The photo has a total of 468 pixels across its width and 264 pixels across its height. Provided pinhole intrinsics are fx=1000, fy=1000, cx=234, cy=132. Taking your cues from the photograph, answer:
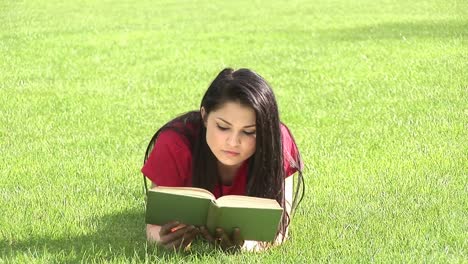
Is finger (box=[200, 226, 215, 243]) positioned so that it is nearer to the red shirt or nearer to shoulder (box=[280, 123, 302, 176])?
the red shirt

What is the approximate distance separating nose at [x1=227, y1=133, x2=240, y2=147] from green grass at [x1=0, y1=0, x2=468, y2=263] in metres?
0.51

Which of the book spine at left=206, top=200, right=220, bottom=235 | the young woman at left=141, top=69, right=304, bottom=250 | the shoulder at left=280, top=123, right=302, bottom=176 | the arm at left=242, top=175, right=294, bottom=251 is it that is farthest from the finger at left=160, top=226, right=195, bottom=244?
the shoulder at left=280, top=123, right=302, bottom=176

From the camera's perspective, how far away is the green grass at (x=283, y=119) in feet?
16.3

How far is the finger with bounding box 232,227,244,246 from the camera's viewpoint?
4317mm

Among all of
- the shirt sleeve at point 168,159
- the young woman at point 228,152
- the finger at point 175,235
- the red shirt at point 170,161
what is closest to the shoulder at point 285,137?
the young woman at point 228,152

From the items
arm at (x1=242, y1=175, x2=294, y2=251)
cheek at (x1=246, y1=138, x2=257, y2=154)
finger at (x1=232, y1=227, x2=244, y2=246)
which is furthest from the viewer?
arm at (x1=242, y1=175, x2=294, y2=251)

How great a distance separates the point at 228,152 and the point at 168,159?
0.39 meters

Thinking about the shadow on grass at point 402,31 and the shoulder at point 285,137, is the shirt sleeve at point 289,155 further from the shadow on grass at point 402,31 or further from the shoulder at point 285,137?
the shadow on grass at point 402,31

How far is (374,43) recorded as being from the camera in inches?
563

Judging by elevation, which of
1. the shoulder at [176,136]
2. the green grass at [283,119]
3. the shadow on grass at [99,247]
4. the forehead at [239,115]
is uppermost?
the forehead at [239,115]

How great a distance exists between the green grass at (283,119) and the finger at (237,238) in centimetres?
7

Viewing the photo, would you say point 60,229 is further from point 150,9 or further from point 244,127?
point 150,9

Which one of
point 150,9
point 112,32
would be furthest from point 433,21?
point 150,9

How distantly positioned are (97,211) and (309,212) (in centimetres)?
118
